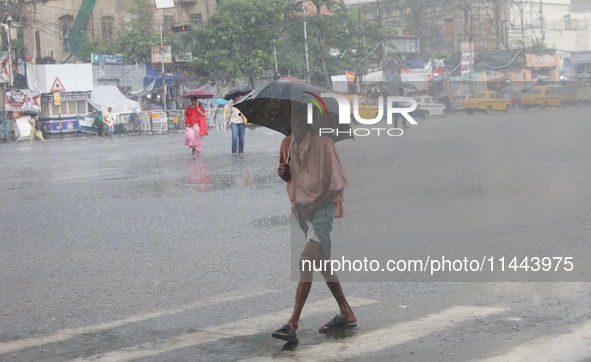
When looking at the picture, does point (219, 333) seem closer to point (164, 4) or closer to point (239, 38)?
point (239, 38)

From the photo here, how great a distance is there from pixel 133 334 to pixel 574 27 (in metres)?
40.0

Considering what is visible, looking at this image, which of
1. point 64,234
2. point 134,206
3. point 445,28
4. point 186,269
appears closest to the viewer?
point 186,269

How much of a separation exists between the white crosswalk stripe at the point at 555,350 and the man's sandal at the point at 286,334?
1.11 metres

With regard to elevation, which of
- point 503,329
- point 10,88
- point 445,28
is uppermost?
point 445,28

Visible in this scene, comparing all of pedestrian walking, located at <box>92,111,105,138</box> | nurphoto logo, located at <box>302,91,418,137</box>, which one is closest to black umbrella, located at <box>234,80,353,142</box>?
nurphoto logo, located at <box>302,91,418,137</box>

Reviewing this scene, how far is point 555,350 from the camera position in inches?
145

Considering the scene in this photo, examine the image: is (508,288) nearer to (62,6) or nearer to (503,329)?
(503,329)

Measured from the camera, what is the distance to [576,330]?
13.2 ft

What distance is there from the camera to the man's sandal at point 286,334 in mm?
3977

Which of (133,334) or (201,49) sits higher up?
(201,49)

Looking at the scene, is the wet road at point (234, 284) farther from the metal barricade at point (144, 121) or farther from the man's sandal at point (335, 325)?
the metal barricade at point (144, 121)

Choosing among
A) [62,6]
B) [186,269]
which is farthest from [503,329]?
[62,6]

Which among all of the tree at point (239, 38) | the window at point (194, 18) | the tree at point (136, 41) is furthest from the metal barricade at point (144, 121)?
the window at point (194, 18)

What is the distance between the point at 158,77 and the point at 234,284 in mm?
40226
